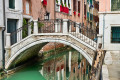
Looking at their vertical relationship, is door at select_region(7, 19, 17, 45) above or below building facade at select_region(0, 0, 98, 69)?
below

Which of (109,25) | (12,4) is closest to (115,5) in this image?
(109,25)

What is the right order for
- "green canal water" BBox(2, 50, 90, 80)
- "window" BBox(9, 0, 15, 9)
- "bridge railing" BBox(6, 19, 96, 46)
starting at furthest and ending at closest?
1. "window" BBox(9, 0, 15, 9)
2. "green canal water" BBox(2, 50, 90, 80)
3. "bridge railing" BBox(6, 19, 96, 46)

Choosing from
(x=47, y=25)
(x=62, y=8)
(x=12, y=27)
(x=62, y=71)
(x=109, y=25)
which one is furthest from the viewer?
(x=62, y=8)

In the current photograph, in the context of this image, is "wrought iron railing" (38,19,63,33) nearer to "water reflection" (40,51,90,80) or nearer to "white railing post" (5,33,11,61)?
"white railing post" (5,33,11,61)

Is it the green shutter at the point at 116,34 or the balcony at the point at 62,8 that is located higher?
the balcony at the point at 62,8

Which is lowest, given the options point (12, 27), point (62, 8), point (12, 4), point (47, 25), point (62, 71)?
point (62, 71)

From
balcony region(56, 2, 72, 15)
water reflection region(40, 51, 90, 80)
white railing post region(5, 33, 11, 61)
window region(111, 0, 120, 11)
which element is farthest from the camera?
balcony region(56, 2, 72, 15)

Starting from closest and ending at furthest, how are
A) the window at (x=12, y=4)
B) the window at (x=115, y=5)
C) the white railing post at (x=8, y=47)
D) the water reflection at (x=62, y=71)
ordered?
1. the white railing post at (x=8, y=47)
2. the water reflection at (x=62, y=71)
3. the window at (x=115, y=5)
4. the window at (x=12, y=4)

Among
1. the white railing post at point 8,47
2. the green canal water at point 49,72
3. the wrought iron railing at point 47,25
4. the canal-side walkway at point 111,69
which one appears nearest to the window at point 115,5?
the wrought iron railing at point 47,25

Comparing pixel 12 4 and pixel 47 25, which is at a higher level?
pixel 12 4

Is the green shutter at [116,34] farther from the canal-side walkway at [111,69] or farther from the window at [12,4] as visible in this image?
the window at [12,4]

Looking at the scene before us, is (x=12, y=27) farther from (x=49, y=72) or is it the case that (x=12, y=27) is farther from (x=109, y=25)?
(x=109, y=25)

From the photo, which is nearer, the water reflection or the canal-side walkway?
the canal-side walkway

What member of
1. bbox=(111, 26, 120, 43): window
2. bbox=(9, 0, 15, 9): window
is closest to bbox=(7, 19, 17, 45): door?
bbox=(9, 0, 15, 9): window
